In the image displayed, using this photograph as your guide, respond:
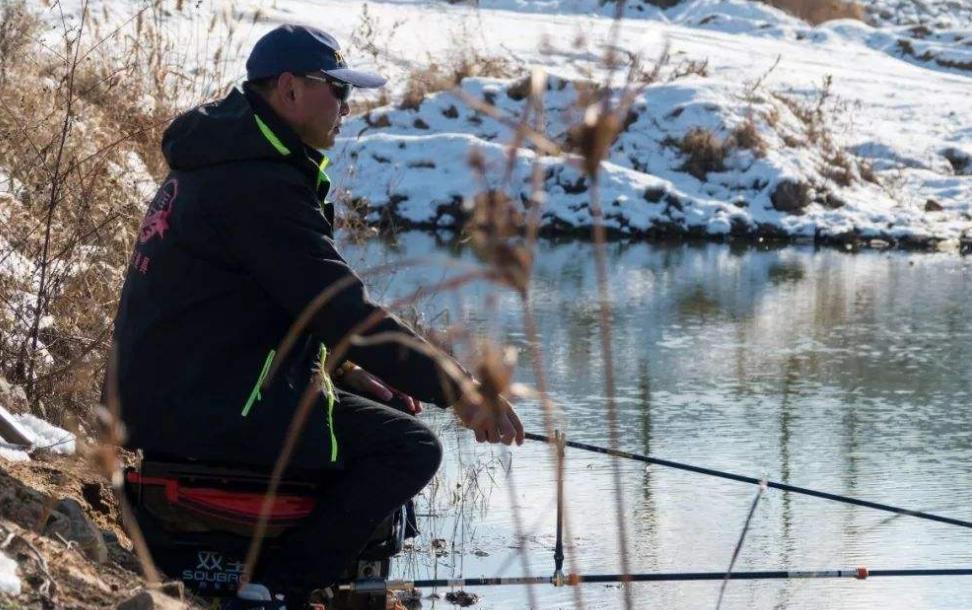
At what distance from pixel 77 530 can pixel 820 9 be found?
76.9ft

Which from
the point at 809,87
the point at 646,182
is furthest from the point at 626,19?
the point at 646,182

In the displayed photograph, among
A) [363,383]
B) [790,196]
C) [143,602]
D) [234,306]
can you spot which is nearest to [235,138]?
[234,306]

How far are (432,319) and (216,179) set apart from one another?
4.52m

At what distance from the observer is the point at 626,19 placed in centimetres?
2328

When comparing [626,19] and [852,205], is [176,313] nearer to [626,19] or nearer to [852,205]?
[852,205]

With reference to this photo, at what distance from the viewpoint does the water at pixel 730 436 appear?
17.7ft

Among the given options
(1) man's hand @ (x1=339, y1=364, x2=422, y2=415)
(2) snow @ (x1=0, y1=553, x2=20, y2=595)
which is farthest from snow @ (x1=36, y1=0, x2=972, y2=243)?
(2) snow @ (x1=0, y1=553, x2=20, y2=595)

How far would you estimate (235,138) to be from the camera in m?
3.60

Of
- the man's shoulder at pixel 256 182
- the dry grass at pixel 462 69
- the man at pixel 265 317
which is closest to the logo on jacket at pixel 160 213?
the man at pixel 265 317

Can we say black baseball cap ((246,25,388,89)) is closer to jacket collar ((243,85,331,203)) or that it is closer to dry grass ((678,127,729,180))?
jacket collar ((243,85,331,203))

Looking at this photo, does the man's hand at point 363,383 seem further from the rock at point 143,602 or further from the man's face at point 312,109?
the rock at point 143,602

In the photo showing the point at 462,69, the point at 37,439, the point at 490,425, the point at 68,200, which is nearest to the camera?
the point at 490,425

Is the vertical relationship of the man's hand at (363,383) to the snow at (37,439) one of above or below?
above

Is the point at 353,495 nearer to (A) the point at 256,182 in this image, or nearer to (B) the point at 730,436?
(A) the point at 256,182
